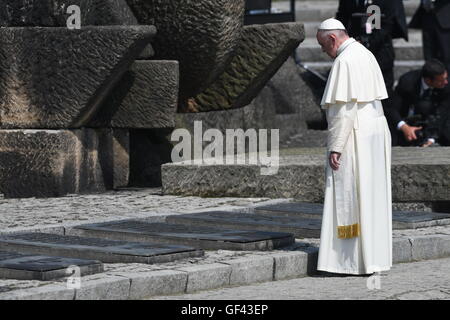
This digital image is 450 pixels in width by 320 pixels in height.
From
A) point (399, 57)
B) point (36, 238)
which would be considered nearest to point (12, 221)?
point (36, 238)

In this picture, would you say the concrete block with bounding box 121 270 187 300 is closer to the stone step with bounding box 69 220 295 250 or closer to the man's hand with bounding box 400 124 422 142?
the stone step with bounding box 69 220 295 250

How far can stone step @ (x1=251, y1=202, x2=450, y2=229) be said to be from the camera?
9859mm

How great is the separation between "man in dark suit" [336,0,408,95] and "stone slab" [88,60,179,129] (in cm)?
302

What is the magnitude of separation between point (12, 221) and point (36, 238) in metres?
1.00

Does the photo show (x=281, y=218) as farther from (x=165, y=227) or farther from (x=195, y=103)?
(x=195, y=103)

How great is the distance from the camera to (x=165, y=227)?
9.42 m

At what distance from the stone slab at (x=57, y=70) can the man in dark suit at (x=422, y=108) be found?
3692 mm

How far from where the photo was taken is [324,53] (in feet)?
62.8

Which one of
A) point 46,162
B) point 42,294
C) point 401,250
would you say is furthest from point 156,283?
point 46,162

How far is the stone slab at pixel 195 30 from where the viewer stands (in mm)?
11875

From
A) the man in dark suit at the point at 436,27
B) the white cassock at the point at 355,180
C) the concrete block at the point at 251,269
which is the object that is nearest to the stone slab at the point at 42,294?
the concrete block at the point at 251,269

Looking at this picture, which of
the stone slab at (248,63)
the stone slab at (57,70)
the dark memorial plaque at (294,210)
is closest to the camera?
the dark memorial plaque at (294,210)

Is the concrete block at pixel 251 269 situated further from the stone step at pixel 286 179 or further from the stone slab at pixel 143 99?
the stone slab at pixel 143 99

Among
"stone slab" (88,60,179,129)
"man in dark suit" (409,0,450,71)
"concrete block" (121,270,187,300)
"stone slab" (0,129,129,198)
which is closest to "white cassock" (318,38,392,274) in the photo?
"concrete block" (121,270,187,300)
